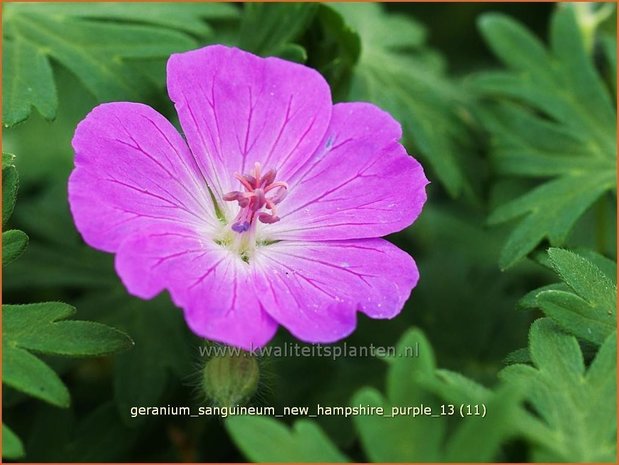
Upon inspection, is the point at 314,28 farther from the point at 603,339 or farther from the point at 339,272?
the point at 603,339

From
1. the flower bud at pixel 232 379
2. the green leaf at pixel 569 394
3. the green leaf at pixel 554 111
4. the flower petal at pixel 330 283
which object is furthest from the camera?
the green leaf at pixel 554 111

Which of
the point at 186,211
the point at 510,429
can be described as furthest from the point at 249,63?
the point at 510,429

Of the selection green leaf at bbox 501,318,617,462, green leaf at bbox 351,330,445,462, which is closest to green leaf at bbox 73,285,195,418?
green leaf at bbox 351,330,445,462

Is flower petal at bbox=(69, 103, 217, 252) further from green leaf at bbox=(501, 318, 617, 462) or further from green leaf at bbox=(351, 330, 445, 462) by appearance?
green leaf at bbox=(501, 318, 617, 462)

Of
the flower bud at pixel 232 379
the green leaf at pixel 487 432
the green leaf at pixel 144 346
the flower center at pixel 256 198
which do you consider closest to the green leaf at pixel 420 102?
the flower center at pixel 256 198

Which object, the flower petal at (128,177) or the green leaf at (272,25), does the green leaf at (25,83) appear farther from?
the green leaf at (272,25)

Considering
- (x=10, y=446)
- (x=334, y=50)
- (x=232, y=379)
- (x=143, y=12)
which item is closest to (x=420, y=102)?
(x=334, y=50)
